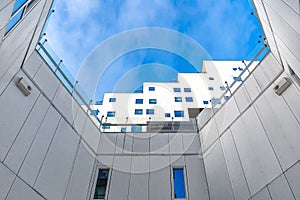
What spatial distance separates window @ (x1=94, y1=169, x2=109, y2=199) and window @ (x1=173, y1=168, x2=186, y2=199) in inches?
84.0

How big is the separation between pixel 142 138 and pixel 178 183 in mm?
1949

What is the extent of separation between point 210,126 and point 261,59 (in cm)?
252

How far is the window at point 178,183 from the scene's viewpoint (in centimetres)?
536

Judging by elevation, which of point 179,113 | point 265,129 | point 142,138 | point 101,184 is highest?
point 179,113

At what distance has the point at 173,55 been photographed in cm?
1181

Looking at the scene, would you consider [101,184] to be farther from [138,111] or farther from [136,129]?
[138,111]

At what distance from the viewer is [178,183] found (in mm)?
5648

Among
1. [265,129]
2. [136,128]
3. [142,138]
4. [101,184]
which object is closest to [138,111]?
[136,128]

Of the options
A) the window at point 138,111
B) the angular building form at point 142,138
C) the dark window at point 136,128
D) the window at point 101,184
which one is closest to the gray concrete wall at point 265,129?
the angular building form at point 142,138

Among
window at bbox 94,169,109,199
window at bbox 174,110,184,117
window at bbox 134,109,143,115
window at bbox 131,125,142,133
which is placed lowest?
window at bbox 94,169,109,199

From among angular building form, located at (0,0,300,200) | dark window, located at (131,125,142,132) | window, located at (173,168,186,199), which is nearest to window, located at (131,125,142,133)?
dark window, located at (131,125,142,132)

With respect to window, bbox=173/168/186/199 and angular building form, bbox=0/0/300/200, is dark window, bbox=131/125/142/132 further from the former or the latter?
window, bbox=173/168/186/199

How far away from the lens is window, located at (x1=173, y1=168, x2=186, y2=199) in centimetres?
536

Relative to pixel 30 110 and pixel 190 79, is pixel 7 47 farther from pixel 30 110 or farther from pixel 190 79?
pixel 190 79
